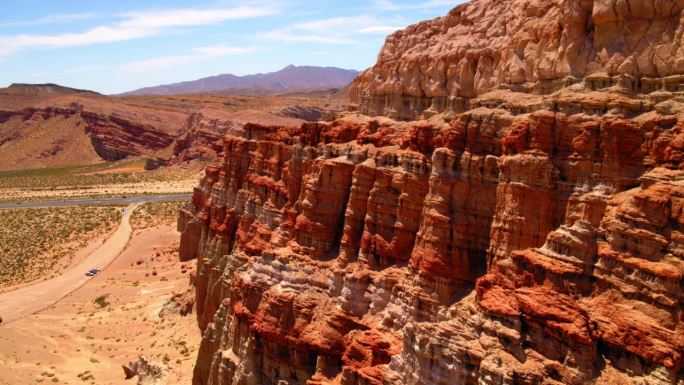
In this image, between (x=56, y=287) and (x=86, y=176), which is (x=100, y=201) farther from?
(x=56, y=287)

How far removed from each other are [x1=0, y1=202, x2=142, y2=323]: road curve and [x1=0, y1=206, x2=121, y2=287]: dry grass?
106 inches

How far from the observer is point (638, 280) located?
64.9 feet

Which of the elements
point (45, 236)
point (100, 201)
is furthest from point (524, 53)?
point (100, 201)

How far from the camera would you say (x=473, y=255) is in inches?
1077

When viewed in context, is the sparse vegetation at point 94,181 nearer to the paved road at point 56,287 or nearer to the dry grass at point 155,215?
the dry grass at point 155,215

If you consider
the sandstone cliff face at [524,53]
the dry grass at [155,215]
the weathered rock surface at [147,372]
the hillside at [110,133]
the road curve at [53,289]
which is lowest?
the road curve at [53,289]

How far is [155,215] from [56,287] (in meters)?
31.9

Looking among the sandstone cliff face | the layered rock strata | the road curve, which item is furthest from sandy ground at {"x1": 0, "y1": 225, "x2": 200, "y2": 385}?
the sandstone cliff face

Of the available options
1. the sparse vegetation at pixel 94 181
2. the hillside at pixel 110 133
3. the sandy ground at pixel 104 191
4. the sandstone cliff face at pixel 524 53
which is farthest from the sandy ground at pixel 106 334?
the hillside at pixel 110 133

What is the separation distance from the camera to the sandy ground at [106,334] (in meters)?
46.5

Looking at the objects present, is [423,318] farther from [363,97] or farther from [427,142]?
[363,97]

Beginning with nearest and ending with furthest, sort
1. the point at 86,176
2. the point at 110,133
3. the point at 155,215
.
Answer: the point at 155,215 < the point at 86,176 < the point at 110,133

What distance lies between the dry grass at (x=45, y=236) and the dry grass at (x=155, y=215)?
293 cm

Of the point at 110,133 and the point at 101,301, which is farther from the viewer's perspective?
the point at 110,133
